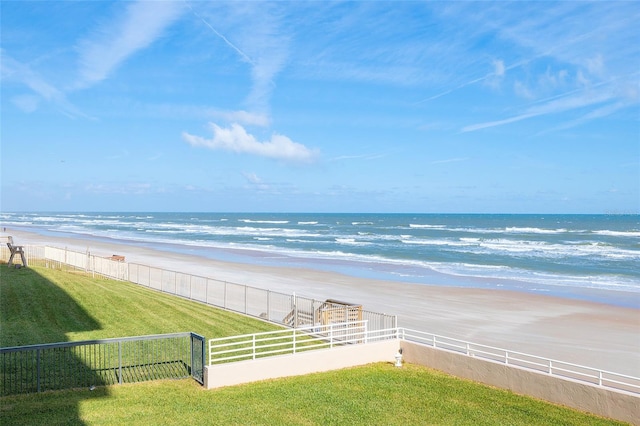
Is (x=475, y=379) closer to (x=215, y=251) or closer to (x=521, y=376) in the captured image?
(x=521, y=376)

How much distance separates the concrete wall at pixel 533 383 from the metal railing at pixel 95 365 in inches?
281

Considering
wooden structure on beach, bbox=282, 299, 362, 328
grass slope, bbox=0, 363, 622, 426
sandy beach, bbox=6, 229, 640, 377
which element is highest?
wooden structure on beach, bbox=282, 299, 362, 328

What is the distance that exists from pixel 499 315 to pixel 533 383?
15166mm

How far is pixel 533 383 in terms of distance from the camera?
1477cm

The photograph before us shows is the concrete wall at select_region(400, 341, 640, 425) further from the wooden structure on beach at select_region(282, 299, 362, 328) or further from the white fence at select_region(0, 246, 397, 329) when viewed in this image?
the white fence at select_region(0, 246, 397, 329)

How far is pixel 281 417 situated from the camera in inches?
514

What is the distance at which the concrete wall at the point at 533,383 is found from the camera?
12977mm

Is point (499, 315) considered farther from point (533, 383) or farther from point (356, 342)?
point (533, 383)

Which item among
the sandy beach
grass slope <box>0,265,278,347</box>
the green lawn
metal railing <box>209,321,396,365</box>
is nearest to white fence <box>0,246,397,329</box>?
grass slope <box>0,265,278,347</box>

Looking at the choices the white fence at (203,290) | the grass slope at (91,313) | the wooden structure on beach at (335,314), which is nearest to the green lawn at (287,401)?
the grass slope at (91,313)

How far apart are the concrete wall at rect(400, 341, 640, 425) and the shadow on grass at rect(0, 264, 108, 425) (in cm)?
961

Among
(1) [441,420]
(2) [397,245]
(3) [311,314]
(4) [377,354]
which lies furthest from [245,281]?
(2) [397,245]

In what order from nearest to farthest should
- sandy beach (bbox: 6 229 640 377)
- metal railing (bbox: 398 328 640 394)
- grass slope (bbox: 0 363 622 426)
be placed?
1. grass slope (bbox: 0 363 622 426)
2. metal railing (bbox: 398 328 640 394)
3. sandy beach (bbox: 6 229 640 377)

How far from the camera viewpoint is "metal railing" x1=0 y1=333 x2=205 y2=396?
47.3 ft
